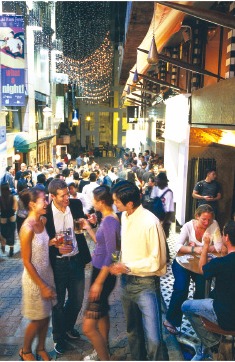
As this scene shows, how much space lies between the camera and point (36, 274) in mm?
3521

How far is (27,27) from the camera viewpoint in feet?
65.1

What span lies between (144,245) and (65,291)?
147cm

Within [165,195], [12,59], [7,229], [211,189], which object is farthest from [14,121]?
[211,189]

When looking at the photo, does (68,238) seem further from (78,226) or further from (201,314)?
(201,314)

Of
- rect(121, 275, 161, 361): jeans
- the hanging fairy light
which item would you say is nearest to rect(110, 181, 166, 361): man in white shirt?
rect(121, 275, 161, 361): jeans

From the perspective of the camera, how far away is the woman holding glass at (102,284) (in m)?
3.57

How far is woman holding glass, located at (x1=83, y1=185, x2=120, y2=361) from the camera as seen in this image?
11.7ft

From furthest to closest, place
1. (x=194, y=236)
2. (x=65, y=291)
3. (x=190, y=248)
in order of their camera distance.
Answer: (x=194, y=236), (x=190, y=248), (x=65, y=291)

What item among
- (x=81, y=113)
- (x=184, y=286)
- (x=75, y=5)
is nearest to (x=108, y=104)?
(x=81, y=113)

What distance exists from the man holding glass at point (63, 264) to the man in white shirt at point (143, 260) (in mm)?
837

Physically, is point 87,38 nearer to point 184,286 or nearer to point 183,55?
point 183,55

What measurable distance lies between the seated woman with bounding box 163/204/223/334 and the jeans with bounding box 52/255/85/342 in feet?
4.27

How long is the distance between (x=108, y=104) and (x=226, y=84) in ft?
143

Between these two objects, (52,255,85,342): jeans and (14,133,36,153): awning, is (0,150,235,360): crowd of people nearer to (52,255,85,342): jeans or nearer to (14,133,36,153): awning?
(52,255,85,342): jeans
